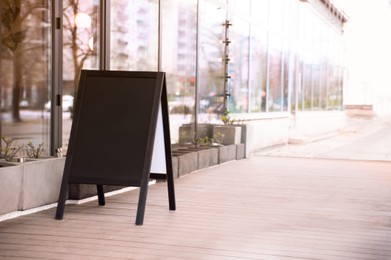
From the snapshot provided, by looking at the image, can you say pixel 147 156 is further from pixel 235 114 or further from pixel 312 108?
pixel 312 108

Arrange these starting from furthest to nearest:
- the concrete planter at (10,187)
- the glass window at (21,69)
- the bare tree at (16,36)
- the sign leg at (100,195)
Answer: the glass window at (21,69), the bare tree at (16,36), the sign leg at (100,195), the concrete planter at (10,187)

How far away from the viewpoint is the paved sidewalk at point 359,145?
448 inches

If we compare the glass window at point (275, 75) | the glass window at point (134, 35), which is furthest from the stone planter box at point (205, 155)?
the glass window at point (275, 75)

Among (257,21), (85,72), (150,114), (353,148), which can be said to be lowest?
(353,148)


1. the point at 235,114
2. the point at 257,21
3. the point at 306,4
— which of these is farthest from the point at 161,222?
the point at 306,4

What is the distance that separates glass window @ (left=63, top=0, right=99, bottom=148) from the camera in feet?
21.4

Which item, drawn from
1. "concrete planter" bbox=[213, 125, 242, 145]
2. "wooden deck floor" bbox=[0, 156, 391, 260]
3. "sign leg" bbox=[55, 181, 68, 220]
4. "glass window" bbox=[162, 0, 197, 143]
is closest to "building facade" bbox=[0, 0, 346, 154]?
"glass window" bbox=[162, 0, 197, 143]

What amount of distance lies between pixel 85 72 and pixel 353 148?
8352 mm

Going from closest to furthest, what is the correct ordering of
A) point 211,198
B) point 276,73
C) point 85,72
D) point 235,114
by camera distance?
point 85,72 < point 211,198 < point 235,114 < point 276,73

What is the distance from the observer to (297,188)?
21.1ft

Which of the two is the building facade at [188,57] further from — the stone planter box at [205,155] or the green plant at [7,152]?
the green plant at [7,152]

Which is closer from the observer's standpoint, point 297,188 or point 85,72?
point 85,72

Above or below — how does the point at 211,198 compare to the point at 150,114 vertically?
below

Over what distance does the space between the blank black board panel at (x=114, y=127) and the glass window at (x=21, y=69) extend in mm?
7398
